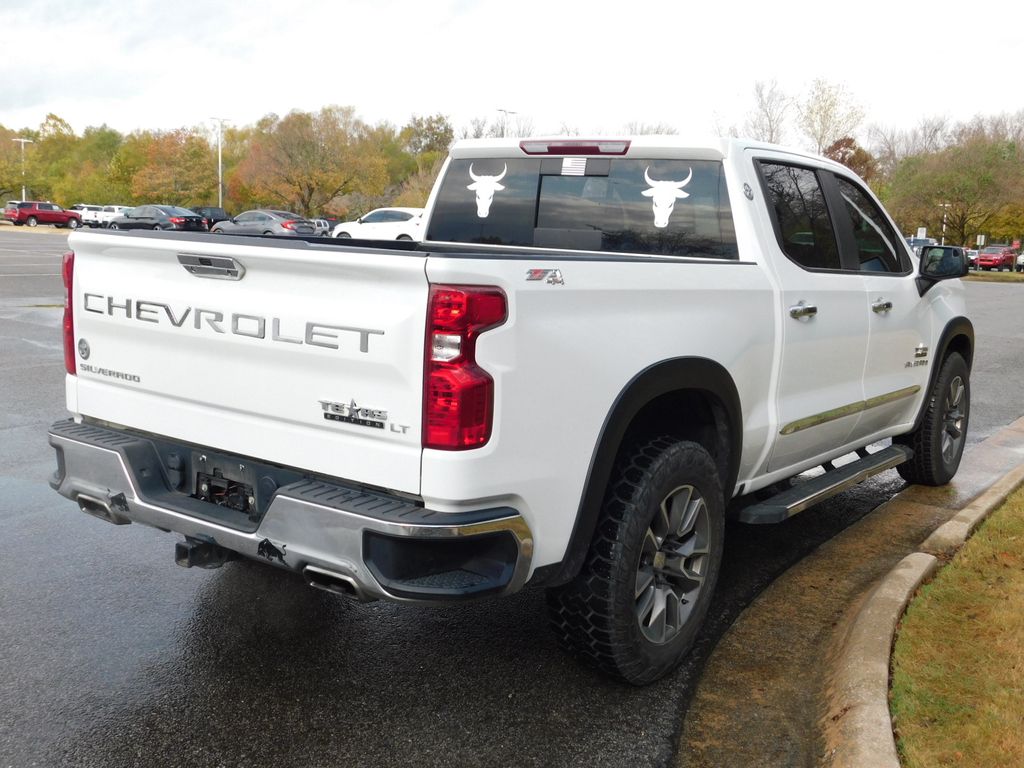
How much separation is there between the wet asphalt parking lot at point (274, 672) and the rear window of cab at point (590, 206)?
164cm

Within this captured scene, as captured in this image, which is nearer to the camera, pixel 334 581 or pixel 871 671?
pixel 334 581

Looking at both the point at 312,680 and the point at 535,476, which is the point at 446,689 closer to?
the point at 312,680

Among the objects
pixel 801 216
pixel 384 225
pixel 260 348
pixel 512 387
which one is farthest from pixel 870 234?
pixel 384 225

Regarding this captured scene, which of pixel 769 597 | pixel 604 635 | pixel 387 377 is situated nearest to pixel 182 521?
pixel 387 377

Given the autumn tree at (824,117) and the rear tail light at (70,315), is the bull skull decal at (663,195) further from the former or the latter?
the autumn tree at (824,117)

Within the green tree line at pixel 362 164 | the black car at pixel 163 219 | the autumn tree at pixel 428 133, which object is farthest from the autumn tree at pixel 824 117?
the autumn tree at pixel 428 133

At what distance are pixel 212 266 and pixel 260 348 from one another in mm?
325

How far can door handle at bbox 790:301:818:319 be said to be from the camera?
13.5 ft

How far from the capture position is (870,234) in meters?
5.12

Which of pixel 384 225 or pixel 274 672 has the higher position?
pixel 384 225

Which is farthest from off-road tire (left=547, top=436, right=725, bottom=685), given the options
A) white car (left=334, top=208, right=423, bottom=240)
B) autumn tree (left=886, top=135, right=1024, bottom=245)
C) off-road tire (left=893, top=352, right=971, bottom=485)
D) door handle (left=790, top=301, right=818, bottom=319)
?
autumn tree (left=886, top=135, right=1024, bottom=245)

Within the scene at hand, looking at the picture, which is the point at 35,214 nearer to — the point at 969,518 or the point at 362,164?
the point at 362,164

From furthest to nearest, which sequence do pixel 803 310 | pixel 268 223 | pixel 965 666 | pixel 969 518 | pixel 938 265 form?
pixel 268 223
pixel 938 265
pixel 969 518
pixel 803 310
pixel 965 666

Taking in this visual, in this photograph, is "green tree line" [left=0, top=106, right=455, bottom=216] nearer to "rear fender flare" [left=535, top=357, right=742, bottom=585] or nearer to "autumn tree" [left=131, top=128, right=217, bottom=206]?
"autumn tree" [left=131, top=128, right=217, bottom=206]
